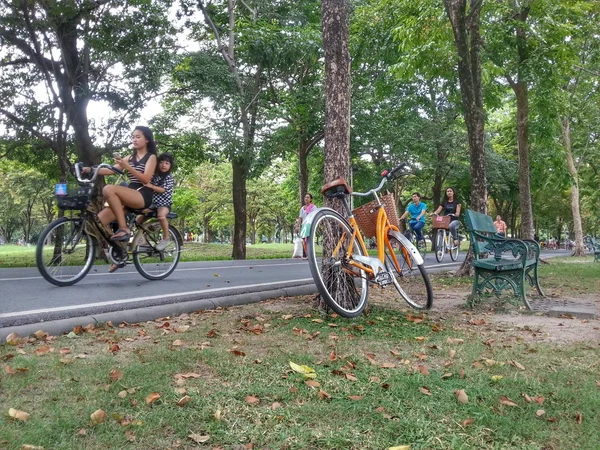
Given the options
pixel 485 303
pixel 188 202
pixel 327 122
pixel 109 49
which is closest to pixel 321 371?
pixel 327 122

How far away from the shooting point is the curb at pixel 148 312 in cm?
410

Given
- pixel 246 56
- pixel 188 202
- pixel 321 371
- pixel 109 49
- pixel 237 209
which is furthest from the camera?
pixel 188 202

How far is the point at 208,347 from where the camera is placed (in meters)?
3.77

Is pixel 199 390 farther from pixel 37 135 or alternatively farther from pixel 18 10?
pixel 37 135

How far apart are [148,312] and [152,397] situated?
2.41 m

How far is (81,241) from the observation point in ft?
22.0

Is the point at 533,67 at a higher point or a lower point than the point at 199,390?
higher

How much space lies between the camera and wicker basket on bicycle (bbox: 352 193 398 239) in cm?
545

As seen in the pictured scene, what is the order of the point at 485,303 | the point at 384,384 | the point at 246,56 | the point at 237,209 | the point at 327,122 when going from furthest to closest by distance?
the point at 237,209 < the point at 246,56 < the point at 485,303 < the point at 327,122 < the point at 384,384

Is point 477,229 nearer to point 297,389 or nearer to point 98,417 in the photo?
point 297,389

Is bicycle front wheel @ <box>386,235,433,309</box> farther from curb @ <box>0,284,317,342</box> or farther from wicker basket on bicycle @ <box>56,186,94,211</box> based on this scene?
wicker basket on bicycle @ <box>56,186,94,211</box>

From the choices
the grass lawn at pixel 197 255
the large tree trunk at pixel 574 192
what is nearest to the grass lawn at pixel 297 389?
the grass lawn at pixel 197 255

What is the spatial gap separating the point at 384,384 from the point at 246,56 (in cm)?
1703

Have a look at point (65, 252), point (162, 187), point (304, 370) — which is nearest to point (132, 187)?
point (162, 187)
